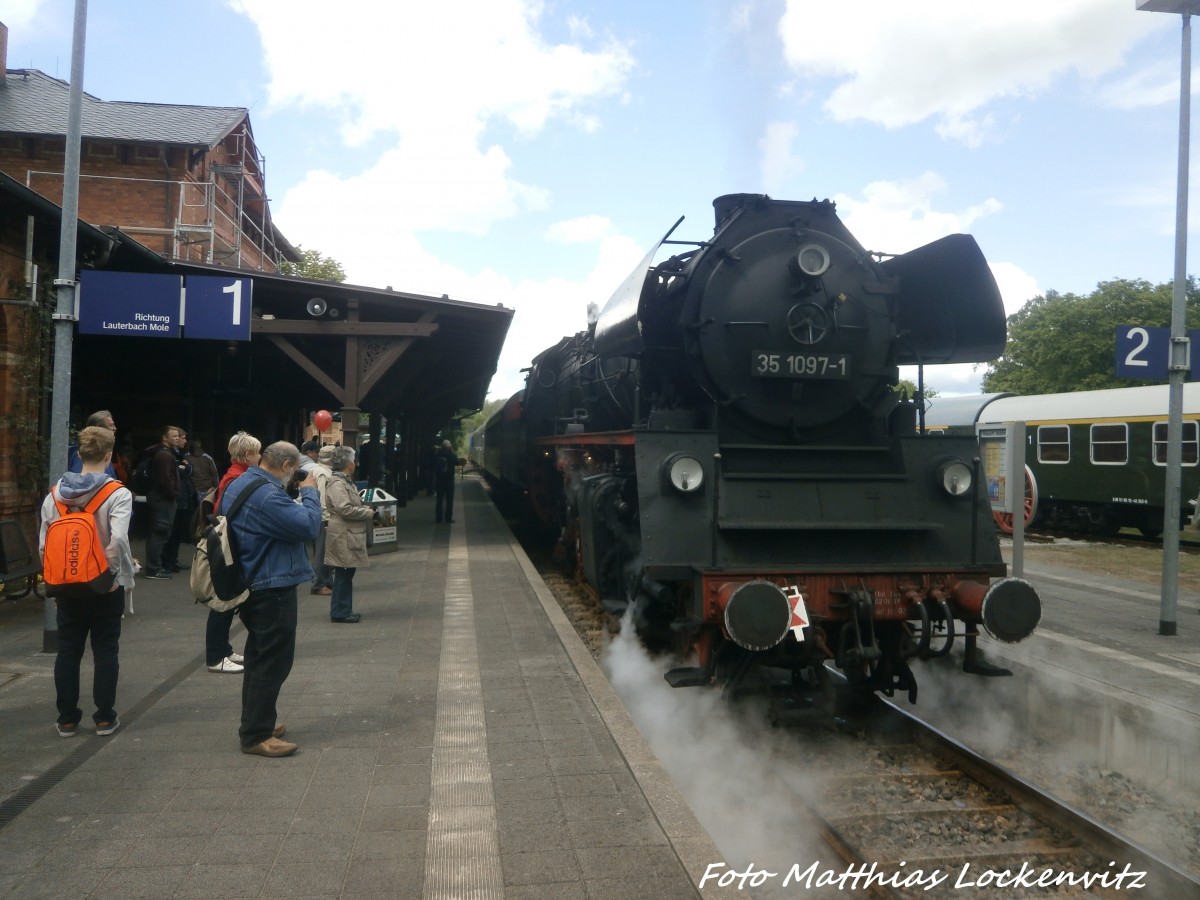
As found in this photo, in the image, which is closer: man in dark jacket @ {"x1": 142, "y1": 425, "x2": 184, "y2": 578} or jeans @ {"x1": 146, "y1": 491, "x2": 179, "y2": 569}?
man in dark jacket @ {"x1": 142, "y1": 425, "x2": 184, "y2": 578}

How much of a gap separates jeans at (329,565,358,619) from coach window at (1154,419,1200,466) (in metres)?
14.0

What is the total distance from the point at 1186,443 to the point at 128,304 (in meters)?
16.0

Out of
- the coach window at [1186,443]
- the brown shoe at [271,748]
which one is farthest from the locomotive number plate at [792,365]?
the coach window at [1186,443]

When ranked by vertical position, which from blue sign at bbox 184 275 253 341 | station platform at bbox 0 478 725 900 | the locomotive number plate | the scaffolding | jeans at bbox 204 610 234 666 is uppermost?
the scaffolding

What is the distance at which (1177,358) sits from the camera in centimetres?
831

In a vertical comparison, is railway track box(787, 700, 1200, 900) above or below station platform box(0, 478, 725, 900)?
below

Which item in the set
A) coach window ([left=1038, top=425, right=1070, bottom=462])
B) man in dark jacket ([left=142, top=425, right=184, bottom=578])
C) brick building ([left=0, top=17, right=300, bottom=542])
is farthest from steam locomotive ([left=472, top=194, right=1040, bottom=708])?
coach window ([left=1038, top=425, right=1070, bottom=462])

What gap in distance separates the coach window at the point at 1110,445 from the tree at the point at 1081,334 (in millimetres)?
31939

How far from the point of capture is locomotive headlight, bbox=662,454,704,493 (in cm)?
539

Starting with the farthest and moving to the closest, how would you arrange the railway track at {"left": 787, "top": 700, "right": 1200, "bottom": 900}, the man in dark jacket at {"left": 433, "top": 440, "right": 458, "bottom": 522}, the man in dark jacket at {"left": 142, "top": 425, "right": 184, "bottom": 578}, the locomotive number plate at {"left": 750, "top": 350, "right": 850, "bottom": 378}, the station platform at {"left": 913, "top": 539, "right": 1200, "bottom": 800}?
1. the man in dark jacket at {"left": 433, "top": 440, "right": 458, "bottom": 522}
2. the man in dark jacket at {"left": 142, "top": 425, "right": 184, "bottom": 578}
3. the locomotive number plate at {"left": 750, "top": 350, "right": 850, "bottom": 378}
4. the station platform at {"left": 913, "top": 539, "right": 1200, "bottom": 800}
5. the railway track at {"left": 787, "top": 700, "right": 1200, "bottom": 900}

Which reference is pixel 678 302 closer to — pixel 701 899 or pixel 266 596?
pixel 266 596

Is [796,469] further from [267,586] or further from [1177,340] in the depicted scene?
[1177,340]

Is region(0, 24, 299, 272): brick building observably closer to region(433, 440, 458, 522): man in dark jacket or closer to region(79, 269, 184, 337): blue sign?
region(433, 440, 458, 522): man in dark jacket

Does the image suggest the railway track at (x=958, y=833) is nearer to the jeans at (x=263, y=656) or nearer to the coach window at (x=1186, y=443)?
the jeans at (x=263, y=656)
